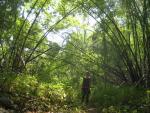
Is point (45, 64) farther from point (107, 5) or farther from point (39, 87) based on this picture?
point (39, 87)

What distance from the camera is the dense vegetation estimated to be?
848 cm

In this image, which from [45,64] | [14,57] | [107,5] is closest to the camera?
[14,57]

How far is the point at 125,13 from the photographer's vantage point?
45.5 feet

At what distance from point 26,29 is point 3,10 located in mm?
4690

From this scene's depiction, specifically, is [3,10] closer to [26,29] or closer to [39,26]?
[26,29]

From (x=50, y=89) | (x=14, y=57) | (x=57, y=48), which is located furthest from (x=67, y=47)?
(x=50, y=89)

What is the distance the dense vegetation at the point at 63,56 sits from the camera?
27.8ft

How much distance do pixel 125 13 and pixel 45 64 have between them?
21.5ft

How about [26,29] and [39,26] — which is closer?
[26,29]

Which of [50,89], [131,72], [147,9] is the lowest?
[50,89]

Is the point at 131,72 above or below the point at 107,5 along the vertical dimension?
below

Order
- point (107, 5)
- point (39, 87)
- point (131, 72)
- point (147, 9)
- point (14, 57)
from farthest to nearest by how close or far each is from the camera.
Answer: point (131, 72) → point (107, 5) → point (14, 57) → point (147, 9) → point (39, 87)

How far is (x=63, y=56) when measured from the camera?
20.9 meters

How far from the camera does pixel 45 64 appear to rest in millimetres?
18438
